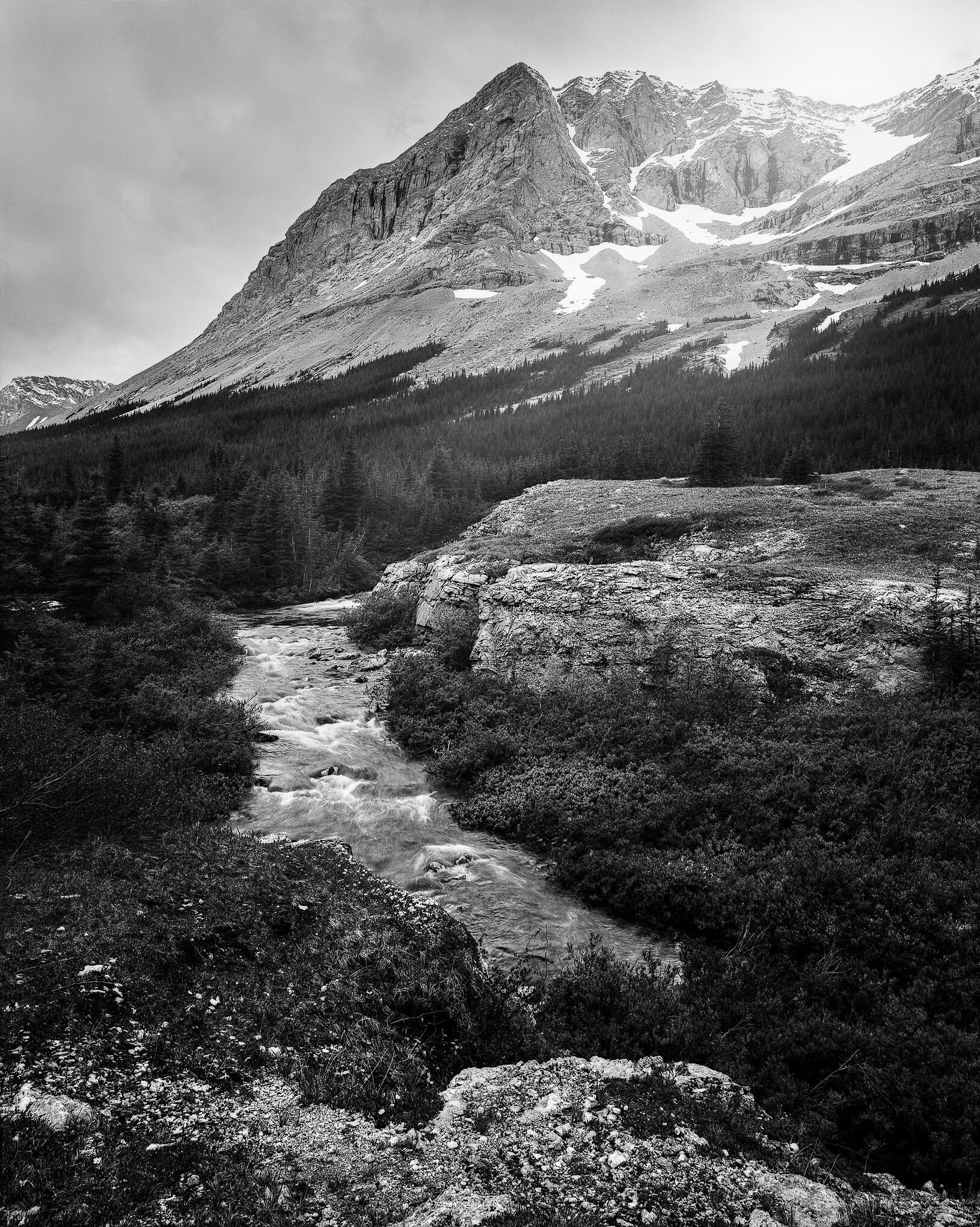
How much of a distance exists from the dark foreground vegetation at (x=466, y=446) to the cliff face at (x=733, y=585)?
14752 millimetres

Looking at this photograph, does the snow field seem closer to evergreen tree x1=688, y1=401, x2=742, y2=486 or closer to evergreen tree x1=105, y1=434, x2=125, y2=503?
evergreen tree x1=688, y1=401, x2=742, y2=486

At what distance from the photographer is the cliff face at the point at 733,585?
52.7 ft

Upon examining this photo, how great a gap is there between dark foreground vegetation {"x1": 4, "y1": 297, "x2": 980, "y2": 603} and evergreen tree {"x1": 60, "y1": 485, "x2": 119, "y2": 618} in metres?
8.70

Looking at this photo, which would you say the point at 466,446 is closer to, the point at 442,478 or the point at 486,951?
the point at 442,478

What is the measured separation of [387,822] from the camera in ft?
43.5

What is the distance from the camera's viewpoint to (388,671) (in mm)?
21750

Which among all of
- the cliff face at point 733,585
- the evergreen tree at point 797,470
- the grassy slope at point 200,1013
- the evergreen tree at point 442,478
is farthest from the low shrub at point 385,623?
the evergreen tree at point 442,478

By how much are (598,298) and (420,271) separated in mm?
58374

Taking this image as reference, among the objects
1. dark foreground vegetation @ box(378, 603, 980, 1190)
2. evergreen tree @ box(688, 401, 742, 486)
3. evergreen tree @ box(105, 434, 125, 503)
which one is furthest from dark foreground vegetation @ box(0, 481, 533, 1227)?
evergreen tree @ box(105, 434, 125, 503)

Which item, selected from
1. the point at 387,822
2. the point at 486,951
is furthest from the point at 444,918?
the point at 387,822

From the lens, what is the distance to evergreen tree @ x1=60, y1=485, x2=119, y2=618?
25.0 meters

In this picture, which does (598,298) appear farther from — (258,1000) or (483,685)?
(258,1000)

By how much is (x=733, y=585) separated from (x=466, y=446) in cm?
5827

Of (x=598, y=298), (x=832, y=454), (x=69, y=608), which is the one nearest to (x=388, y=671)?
(x=69, y=608)
